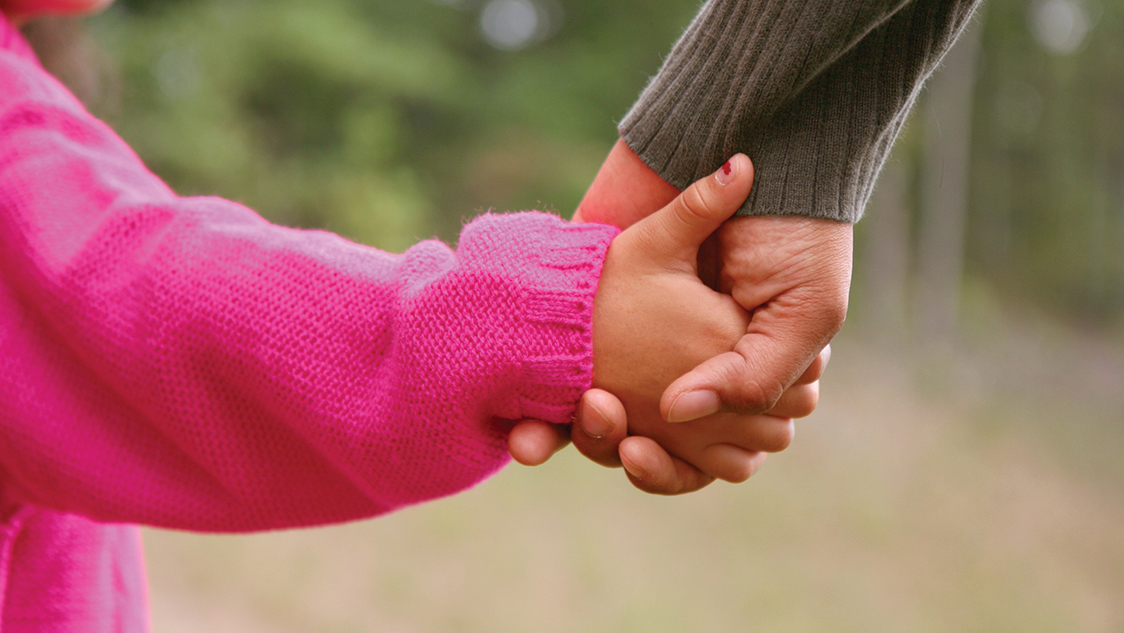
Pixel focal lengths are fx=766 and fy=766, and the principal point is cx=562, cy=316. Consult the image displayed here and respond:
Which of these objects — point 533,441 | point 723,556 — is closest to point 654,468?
point 533,441

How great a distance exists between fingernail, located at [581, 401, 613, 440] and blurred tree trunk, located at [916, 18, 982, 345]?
816 cm

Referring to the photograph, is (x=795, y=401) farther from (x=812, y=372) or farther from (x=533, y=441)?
(x=533, y=441)

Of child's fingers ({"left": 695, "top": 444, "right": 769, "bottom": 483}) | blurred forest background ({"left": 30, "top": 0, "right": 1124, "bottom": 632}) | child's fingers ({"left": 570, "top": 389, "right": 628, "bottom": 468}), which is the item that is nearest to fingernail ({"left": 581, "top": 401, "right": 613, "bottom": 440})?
child's fingers ({"left": 570, "top": 389, "right": 628, "bottom": 468})

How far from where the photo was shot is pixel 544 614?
2.80 metres

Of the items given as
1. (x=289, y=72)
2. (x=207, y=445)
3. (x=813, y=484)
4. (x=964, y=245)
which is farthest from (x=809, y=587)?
(x=964, y=245)

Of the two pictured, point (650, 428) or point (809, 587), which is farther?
point (809, 587)

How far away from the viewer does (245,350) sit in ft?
2.51

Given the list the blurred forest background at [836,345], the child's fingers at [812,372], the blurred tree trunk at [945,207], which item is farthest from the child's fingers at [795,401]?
the blurred tree trunk at [945,207]

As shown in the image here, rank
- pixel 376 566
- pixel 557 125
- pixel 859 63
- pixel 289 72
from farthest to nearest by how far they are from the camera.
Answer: pixel 557 125 → pixel 289 72 → pixel 376 566 → pixel 859 63

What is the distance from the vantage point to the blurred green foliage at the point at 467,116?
7.16 m

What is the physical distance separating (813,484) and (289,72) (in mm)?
7082

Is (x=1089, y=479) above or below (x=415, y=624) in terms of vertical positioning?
above

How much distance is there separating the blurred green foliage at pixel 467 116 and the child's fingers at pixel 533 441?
156 inches

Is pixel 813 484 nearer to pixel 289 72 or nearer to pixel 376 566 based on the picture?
pixel 376 566
